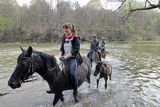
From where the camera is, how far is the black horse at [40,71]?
5.45 meters

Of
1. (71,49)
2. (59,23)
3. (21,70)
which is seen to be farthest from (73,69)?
(59,23)

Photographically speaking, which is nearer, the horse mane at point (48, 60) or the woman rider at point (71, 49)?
the horse mane at point (48, 60)

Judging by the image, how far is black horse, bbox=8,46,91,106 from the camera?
5.45 meters

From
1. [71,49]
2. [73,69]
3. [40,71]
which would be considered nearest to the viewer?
[40,71]

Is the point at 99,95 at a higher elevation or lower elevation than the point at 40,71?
lower

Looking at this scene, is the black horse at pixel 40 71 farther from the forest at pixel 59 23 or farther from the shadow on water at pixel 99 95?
the forest at pixel 59 23

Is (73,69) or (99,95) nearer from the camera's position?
(73,69)

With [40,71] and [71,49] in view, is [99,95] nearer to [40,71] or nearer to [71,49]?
[71,49]

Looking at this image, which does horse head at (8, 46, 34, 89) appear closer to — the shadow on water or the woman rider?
the woman rider

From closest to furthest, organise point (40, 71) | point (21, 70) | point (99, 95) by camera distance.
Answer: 1. point (21, 70)
2. point (40, 71)
3. point (99, 95)

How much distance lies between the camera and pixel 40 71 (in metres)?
6.16

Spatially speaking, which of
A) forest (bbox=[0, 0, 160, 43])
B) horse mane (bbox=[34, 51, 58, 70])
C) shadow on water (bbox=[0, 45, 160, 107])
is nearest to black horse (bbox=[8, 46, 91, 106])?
horse mane (bbox=[34, 51, 58, 70])

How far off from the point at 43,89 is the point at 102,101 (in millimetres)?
2771

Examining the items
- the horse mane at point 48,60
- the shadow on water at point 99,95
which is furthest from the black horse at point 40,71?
the shadow on water at point 99,95
